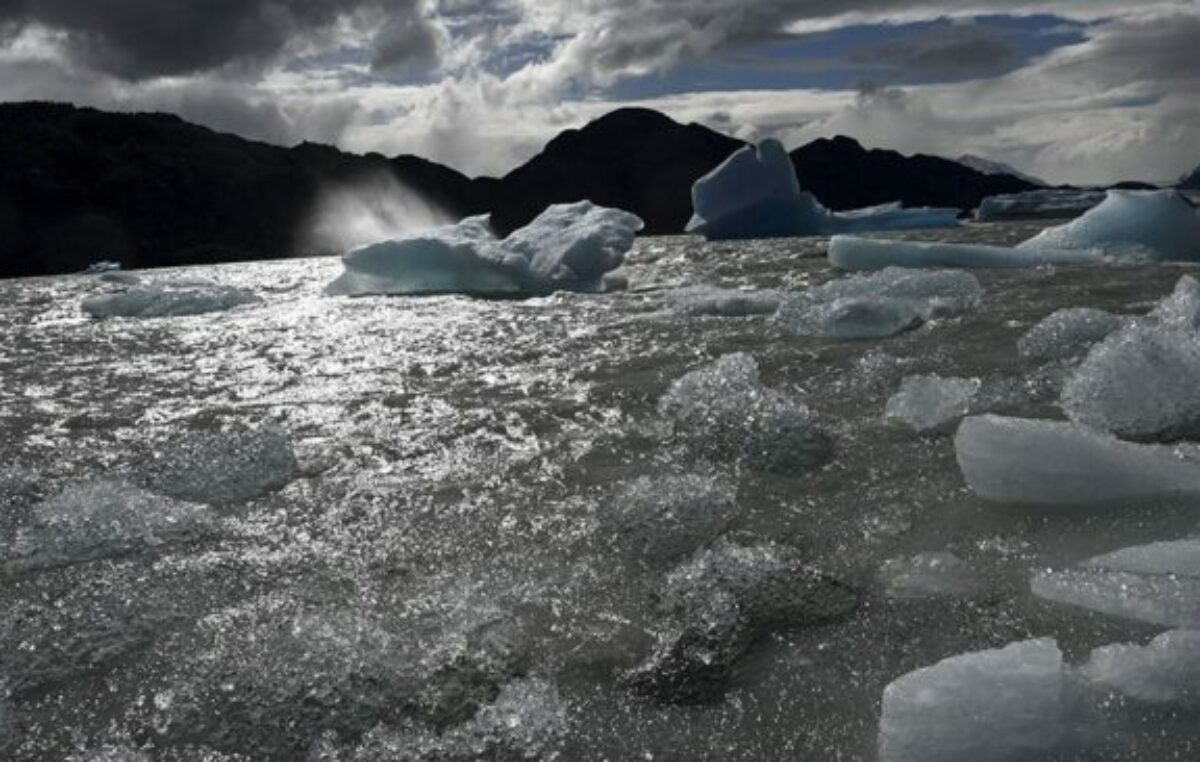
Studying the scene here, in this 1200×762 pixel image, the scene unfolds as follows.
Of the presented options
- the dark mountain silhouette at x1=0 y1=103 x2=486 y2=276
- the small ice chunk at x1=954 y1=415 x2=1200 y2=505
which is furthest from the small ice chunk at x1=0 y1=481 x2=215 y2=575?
the dark mountain silhouette at x1=0 y1=103 x2=486 y2=276

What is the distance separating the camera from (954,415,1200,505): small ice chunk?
2490 millimetres

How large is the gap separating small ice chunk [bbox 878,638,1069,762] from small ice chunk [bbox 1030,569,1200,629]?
328 mm

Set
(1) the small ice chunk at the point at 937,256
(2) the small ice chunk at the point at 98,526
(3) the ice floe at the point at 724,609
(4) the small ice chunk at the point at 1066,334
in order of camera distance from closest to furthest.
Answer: (3) the ice floe at the point at 724,609
(2) the small ice chunk at the point at 98,526
(4) the small ice chunk at the point at 1066,334
(1) the small ice chunk at the point at 937,256

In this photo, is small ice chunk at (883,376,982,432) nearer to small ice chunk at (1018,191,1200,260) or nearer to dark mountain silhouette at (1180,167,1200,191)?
small ice chunk at (1018,191,1200,260)

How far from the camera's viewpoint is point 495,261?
10.1 m

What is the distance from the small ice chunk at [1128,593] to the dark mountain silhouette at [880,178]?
77997 mm

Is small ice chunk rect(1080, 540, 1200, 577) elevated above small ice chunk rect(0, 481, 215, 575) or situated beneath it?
situated beneath

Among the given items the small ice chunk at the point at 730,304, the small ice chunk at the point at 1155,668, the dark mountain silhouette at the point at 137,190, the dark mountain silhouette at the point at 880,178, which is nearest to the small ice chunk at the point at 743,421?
the small ice chunk at the point at 1155,668

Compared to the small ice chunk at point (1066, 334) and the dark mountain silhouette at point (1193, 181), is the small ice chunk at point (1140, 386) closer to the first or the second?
the small ice chunk at point (1066, 334)

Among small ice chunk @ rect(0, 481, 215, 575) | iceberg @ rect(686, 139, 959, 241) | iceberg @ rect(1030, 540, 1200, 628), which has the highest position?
iceberg @ rect(686, 139, 959, 241)

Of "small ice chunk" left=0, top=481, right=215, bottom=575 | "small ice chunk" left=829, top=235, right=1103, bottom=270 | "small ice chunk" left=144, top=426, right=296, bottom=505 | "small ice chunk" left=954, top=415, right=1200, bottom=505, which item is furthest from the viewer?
"small ice chunk" left=829, top=235, right=1103, bottom=270

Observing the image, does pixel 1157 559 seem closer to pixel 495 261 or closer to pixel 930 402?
pixel 930 402

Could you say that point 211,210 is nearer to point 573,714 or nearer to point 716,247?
point 716,247

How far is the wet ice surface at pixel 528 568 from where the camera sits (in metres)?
1.78
